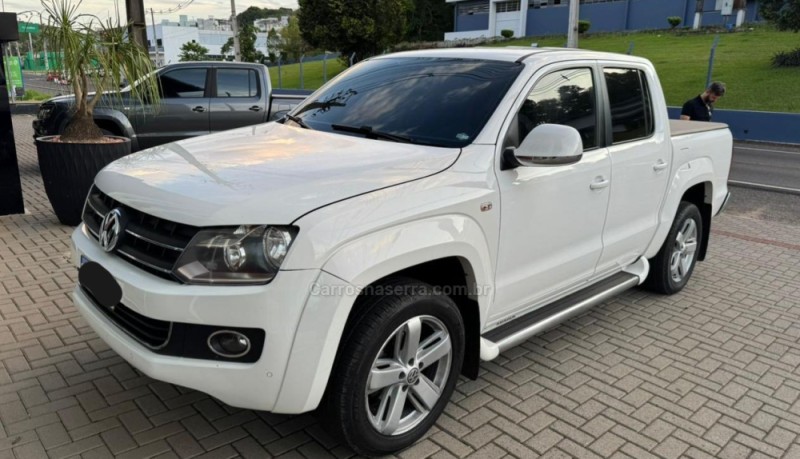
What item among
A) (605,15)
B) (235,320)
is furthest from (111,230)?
(605,15)

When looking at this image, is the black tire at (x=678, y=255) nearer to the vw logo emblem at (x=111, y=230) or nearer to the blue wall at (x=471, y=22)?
the vw logo emblem at (x=111, y=230)

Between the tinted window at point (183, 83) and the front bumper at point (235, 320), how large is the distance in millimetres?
7766

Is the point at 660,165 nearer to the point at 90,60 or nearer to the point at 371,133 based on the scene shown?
the point at 371,133

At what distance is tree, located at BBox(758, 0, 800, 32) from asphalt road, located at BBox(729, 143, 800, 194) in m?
11.9

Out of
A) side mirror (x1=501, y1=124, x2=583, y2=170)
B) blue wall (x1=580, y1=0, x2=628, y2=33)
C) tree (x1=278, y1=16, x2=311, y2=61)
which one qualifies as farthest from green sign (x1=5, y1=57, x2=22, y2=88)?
blue wall (x1=580, y1=0, x2=628, y2=33)

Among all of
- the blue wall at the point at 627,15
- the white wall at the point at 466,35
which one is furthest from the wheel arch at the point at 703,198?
the white wall at the point at 466,35

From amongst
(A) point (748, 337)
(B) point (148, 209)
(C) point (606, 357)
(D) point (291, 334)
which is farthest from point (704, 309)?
(B) point (148, 209)

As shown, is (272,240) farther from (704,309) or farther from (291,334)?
(704,309)

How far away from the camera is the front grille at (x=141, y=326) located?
2.49 metres

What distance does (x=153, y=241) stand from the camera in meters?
2.53

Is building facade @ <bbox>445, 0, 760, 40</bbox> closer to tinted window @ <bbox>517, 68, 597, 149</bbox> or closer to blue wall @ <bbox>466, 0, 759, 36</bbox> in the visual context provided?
blue wall @ <bbox>466, 0, 759, 36</bbox>

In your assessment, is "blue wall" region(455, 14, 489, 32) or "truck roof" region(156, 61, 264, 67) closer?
"truck roof" region(156, 61, 264, 67)

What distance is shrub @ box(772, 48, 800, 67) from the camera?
2738cm

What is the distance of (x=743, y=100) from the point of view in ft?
75.5
